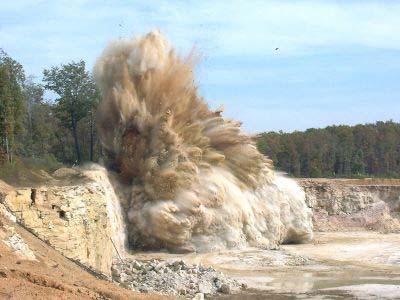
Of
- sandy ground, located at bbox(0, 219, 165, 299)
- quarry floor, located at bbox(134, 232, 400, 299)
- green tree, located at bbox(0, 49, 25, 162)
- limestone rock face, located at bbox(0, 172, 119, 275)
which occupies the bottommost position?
quarry floor, located at bbox(134, 232, 400, 299)

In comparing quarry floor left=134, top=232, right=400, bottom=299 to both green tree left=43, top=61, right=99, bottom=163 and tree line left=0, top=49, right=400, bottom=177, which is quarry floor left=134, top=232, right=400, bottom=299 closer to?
tree line left=0, top=49, right=400, bottom=177

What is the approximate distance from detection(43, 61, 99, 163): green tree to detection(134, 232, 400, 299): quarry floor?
12.3 meters

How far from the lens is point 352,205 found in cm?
4744

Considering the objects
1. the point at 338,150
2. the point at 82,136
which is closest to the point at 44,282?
the point at 82,136

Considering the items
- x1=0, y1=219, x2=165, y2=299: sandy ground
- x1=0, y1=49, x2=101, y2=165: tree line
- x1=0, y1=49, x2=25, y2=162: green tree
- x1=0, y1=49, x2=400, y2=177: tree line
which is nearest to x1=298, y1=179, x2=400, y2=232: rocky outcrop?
x1=0, y1=49, x2=400, y2=177: tree line

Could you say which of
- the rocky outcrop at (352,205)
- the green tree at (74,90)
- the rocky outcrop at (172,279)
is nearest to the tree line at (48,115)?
the green tree at (74,90)

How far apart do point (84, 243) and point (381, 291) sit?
8594mm

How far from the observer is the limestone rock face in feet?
62.6

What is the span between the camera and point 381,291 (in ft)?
70.8

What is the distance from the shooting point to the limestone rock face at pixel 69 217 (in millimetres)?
19094

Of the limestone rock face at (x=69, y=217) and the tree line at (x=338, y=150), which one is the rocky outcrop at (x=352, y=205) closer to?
the tree line at (x=338, y=150)

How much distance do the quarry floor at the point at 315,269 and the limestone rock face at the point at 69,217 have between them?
413 cm

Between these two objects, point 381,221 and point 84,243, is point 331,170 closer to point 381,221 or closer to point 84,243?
point 381,221

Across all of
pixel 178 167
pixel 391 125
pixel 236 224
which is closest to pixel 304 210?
pixel 236 224
